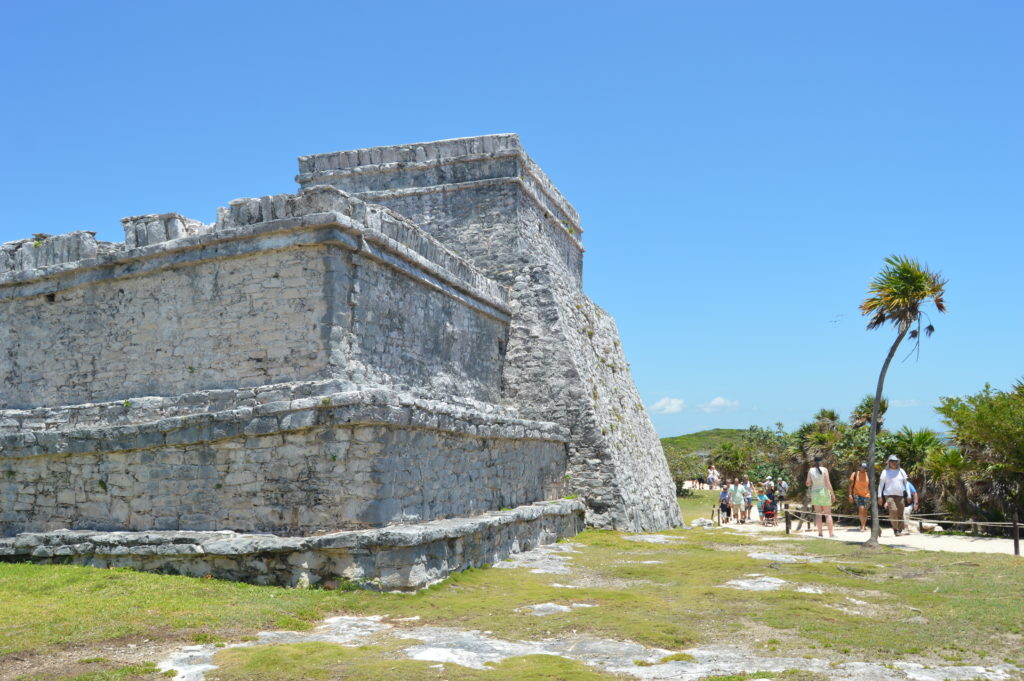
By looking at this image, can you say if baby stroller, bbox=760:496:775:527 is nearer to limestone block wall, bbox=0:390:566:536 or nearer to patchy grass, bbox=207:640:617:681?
limestone block wall, bbox=0:390:566:536

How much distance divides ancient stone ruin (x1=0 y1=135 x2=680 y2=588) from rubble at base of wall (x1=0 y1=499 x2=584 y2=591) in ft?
0.07

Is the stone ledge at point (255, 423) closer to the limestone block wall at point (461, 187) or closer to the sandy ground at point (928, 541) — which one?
the limestone block wall at point (461, 187)

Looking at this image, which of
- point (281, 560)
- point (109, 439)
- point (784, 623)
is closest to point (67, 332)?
point (109, 439)

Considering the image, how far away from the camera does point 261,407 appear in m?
7.52

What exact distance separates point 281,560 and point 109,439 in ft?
8.22

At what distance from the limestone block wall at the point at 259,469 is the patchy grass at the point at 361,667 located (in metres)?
2.28

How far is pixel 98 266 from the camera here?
9.13 meters

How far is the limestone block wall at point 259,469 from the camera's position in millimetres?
7348

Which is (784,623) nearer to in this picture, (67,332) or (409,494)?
(409,494)

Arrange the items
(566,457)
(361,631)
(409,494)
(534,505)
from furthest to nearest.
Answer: (566,457), (534,505), (409,494), (361,631)

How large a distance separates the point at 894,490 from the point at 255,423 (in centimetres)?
1036

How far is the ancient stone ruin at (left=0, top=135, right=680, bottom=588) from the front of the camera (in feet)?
24.2

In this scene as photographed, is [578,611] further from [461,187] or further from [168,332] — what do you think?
[461,187]

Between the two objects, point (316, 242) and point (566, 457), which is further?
point (566, 457)
